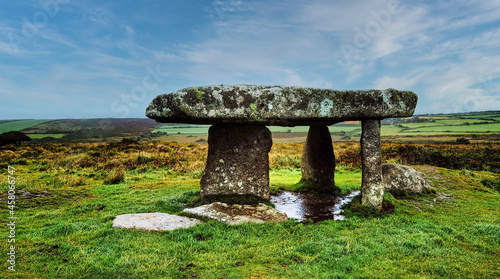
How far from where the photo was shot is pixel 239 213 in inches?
289

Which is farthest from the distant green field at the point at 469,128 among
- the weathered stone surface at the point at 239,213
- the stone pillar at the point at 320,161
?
the weathered stone surface at the point at 239,213

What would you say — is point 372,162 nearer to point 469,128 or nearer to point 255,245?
point 255,245

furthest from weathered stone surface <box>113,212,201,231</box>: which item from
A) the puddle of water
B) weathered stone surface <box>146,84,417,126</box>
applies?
the puddle of water

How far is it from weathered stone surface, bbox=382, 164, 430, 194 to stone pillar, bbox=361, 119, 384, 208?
310 cm

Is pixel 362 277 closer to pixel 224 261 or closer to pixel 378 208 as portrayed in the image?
pixel 224 261

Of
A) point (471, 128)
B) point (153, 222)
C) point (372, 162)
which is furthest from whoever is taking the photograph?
point (471, 128)

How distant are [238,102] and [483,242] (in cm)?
594

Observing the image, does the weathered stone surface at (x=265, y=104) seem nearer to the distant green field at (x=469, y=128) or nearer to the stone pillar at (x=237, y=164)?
the stone pillar at (x=237, y=164)

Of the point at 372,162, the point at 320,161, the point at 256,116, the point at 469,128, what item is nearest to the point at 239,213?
the point at 256,116

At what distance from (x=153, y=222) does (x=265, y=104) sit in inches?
150

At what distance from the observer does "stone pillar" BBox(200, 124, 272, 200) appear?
28.3ft

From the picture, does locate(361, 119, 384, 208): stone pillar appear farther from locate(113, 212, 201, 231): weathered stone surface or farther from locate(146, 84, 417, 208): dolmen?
locate(113, 212, 201, 231): weathered stone surface

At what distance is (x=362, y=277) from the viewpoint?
4.32 m

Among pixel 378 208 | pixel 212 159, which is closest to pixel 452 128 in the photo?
pixel 378 208
